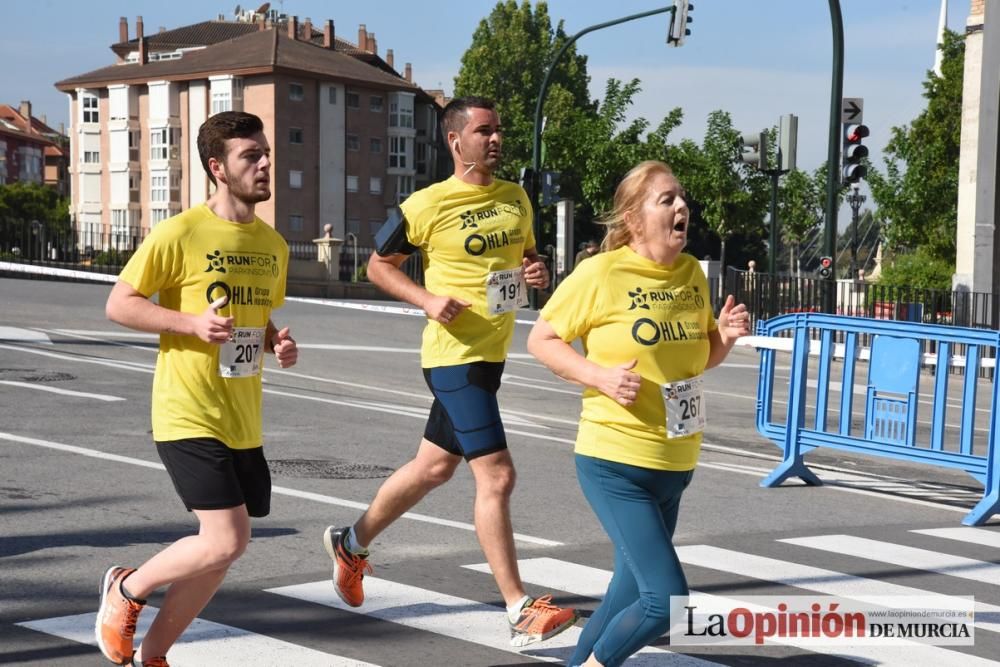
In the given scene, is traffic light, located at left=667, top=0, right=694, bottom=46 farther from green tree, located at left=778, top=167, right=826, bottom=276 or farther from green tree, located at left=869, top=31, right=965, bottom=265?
green tree, located at left=778, top=167, right=826, bottom=276

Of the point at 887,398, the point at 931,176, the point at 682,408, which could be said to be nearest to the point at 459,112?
the point at 682,408

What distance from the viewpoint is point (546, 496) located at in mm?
9047

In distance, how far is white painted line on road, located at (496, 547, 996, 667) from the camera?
539 centimetres

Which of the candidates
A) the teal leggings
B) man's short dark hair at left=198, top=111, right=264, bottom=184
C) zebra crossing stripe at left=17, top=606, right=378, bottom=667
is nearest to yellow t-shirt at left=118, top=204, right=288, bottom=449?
man's short dark hair at left=198, top=111, right=264, bottom=184

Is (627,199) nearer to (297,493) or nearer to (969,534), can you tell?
(297,493)

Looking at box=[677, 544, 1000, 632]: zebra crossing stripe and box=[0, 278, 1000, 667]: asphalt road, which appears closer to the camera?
box=[0, 278, 1000, 667]: asphalt road

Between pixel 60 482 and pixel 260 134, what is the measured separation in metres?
4.69

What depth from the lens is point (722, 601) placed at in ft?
20.3

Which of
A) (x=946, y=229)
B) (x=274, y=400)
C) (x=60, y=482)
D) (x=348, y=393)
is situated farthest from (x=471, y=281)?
(x=946, y=229)

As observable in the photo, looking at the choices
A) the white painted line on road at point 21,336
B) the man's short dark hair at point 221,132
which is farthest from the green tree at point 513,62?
the man's short dark hair at point 221,132

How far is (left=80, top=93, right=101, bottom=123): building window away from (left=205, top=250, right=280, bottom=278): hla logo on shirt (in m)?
104

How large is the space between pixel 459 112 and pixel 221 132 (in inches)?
58.8

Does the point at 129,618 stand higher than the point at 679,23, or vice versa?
the point at 679,23

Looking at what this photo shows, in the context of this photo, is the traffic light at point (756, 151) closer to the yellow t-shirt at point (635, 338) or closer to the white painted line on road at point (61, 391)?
the white painted line on road at point (61, 391)
